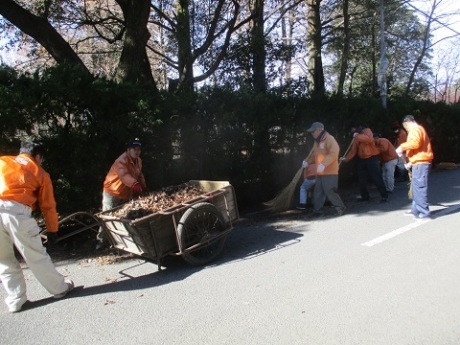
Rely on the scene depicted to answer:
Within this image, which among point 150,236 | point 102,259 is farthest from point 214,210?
point 102,259

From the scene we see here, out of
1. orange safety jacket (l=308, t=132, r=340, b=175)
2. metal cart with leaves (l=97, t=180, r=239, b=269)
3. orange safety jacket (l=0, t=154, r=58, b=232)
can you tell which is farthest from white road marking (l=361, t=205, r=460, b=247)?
orange safety jacket (l=0, t=154, r=58, b=232)

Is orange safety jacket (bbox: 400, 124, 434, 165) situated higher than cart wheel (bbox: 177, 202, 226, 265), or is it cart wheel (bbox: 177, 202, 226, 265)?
orange safety jacket (bbox: 400, 124, 434, 165)

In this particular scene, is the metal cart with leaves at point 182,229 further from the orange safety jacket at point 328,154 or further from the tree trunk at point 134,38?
the tree trunk at point 134,38

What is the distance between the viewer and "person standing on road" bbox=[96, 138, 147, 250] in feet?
18.7

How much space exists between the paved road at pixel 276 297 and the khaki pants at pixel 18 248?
0.84ft

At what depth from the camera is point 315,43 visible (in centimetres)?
1543

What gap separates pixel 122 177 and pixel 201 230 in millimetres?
1408

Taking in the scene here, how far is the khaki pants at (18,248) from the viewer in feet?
13.4

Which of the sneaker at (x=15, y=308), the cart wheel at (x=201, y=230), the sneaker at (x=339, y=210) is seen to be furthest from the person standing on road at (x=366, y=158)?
the sneaker at (x=15, y=308)

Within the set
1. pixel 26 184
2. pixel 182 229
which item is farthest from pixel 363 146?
pixel 26 184

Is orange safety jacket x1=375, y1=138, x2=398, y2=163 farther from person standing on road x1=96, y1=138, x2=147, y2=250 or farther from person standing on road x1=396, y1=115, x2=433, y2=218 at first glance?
person standing on road x1=96, y1=138, x2=147, y2=250

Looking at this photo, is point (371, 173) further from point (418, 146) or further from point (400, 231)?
point (400, 231)

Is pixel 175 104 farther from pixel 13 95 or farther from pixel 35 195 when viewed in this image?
pixel 35 195

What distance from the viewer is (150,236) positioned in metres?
4.80
